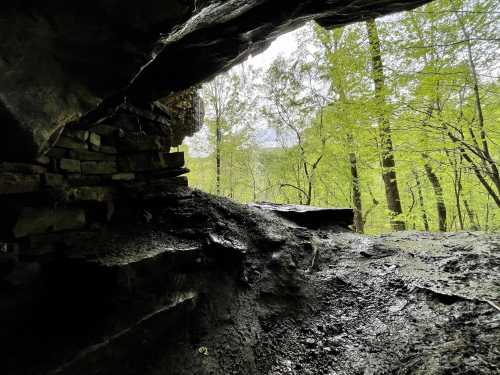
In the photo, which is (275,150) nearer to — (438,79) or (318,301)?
(438,79)

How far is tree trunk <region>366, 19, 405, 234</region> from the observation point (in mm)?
5896

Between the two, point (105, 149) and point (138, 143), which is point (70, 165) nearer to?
point (105, 149)

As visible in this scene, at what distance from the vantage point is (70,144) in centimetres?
282

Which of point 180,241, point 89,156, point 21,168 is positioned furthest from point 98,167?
point 180,241

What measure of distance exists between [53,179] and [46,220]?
46 cm

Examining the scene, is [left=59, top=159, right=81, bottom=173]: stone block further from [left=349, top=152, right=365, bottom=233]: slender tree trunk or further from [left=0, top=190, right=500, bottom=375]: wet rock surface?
[left=349, top=152, right=365, bottom=233]: slender tree trunk

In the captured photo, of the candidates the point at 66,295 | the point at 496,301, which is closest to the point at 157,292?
the point at 66,295

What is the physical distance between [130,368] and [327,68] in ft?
33.5

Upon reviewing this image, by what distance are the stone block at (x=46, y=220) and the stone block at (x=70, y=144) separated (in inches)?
30.3

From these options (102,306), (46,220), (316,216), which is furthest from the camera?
(316,216)

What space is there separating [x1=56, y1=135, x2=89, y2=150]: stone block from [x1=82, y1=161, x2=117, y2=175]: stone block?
0.20 m

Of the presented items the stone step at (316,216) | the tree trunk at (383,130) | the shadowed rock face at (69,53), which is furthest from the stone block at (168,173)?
the tree trunk at (383,130)

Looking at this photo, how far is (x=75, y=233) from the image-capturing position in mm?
2646

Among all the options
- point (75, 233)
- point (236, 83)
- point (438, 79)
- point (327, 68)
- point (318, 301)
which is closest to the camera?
point (75, 233)
